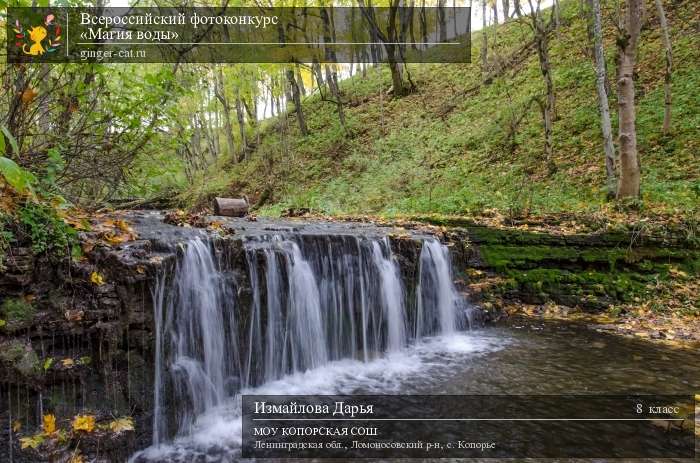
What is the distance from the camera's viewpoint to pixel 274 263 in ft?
19.2

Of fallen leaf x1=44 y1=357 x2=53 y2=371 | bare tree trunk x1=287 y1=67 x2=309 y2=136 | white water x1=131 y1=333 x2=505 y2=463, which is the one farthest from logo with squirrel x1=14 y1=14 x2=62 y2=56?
bare tree trunk x1=287 y1=67 x2=309 y2=136

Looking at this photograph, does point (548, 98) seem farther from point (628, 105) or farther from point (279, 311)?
point (279, 311)

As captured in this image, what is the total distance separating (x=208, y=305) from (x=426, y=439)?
2929 mm

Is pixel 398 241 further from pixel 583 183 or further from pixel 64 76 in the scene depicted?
pixel 583 183

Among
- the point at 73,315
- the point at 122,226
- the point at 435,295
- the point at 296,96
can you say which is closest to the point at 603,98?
the point at 435,295

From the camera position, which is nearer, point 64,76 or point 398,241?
point 64,76

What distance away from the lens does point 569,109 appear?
15.4 metres

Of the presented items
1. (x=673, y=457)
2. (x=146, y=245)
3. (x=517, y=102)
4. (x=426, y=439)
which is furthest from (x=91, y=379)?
(x=517, y=102)

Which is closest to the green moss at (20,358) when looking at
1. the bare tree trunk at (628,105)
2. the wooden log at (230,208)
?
the wooden log at (230,208)

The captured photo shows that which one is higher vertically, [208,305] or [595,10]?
[595,10]

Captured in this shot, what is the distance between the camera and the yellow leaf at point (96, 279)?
12.9 feet

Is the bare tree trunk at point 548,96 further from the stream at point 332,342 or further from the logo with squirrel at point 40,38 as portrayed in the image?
the logo with squirrel at point 40,38

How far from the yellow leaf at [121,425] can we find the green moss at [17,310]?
1212 millimetres

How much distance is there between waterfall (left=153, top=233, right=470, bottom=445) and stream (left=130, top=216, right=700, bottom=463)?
0.02 metres
